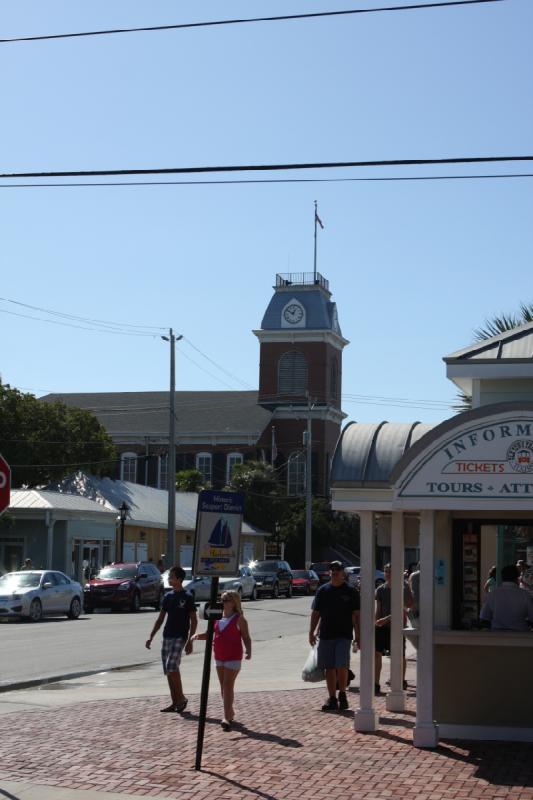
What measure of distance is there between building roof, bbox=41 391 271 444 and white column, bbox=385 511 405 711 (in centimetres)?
7490

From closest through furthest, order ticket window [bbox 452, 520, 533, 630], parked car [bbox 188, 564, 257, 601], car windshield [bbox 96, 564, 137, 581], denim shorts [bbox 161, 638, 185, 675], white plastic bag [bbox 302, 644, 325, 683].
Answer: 1. ticket window [bbox 452, 520, 533, 630]
2. denim shorts [bbox 161, 638, 185, 675]
3. white plastic bag [bbox 302, 644, 325, 683]
4. car windshield [bbox 96, 564, 137, 581]
5. parked car [bbox 188, 564, 257, 601]

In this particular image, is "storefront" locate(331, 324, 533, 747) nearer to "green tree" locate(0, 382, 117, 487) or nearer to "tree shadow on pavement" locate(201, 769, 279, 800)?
"tree shadow on pavement" locate(201, 769, 279, 800)

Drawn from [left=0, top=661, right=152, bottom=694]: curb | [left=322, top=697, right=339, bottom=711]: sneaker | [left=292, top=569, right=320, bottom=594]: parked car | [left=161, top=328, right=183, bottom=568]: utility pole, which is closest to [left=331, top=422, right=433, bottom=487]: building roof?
[left=322, top=697, right=339, bottom=711]: sneaker

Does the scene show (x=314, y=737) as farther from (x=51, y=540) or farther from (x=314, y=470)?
(x=314, y=470)

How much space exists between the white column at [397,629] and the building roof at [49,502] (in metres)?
35.2

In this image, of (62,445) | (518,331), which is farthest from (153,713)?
(62,445)

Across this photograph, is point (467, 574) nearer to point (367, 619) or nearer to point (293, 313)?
point (367, 619)

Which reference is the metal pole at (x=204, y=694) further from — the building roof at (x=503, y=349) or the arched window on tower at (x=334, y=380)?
the arched window on tower at (x=334, y=380)

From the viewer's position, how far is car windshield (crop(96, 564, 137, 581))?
1543 inches

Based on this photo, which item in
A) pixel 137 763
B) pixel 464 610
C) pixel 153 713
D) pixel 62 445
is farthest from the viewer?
pixel 62 445

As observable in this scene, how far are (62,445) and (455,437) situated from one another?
51039 mm

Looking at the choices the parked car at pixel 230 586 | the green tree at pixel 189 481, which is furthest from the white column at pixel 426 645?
the green tree at pixel 189 481

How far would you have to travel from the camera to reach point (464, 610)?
12898 mm

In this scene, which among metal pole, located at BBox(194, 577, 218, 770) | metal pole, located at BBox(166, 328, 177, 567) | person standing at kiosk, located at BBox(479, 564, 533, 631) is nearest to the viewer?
metal pole, located at BBox(194, 577, 218, 770)
